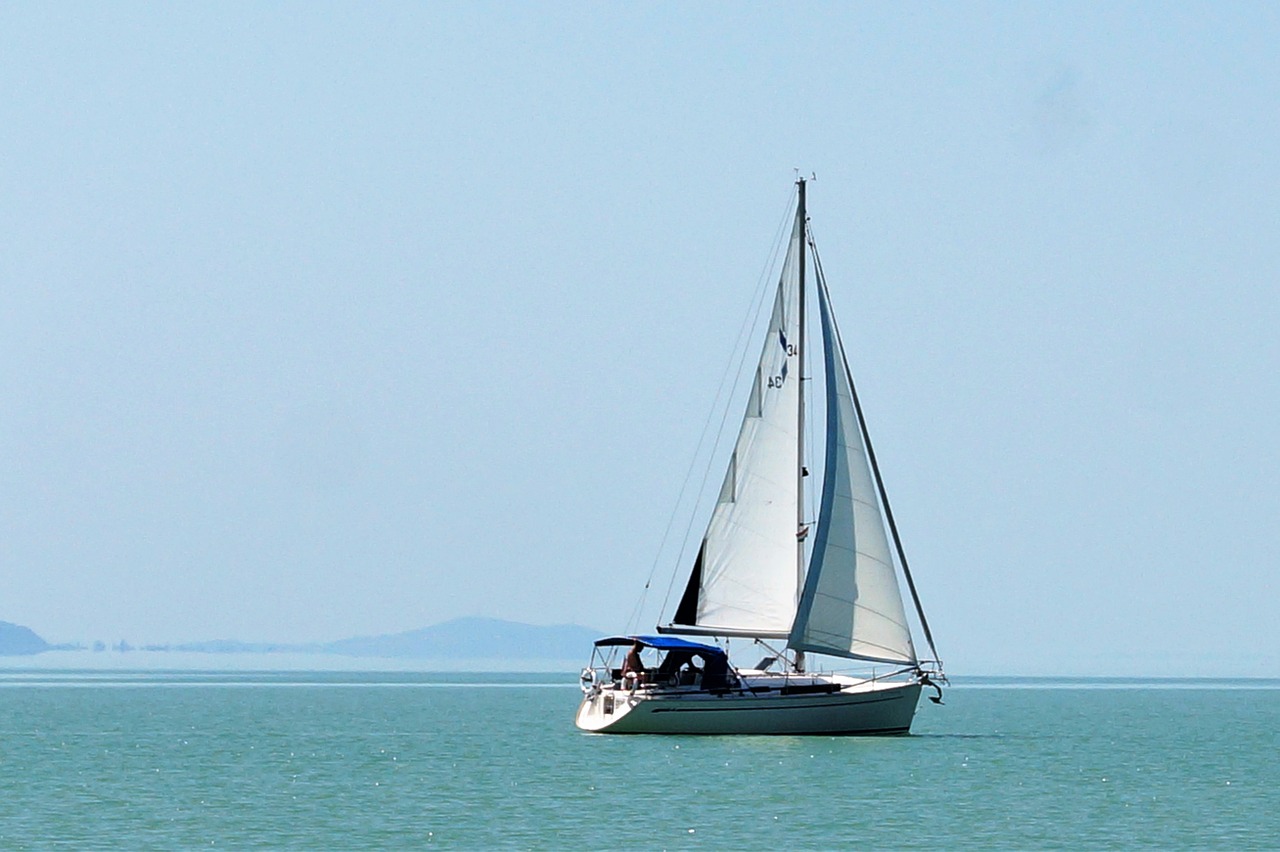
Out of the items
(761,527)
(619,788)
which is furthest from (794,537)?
(619,788)

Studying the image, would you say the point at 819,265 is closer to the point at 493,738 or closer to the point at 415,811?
the point at 493,738

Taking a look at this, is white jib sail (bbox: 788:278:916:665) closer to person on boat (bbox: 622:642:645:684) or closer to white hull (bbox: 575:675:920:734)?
white hull (bbox: 575:675:920:734)

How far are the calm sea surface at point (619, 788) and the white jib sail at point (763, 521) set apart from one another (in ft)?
12.2

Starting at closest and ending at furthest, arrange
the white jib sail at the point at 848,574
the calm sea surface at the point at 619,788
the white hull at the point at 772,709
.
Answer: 1. the calm sea surface at the point at 619,788
2. the white hull at the point at 772,709
3. the white jib sail at the point at 848,574

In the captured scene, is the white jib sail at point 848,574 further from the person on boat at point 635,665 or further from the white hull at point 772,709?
the person on boat at point 635,665

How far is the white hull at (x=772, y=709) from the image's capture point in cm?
6175

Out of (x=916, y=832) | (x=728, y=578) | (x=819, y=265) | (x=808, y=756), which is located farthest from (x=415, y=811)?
(x=819, y=265)

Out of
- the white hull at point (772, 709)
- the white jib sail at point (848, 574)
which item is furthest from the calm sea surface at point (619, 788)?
the white jib sail at point (848, 574)

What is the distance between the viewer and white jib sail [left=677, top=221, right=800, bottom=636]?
64.7 meters

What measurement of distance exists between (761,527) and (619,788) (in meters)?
15.1

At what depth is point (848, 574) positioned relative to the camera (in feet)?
208

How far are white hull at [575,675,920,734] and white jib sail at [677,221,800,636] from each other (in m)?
2.50

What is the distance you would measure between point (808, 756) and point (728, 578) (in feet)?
24.5

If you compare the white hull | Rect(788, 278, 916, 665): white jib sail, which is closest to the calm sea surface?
the white hull
